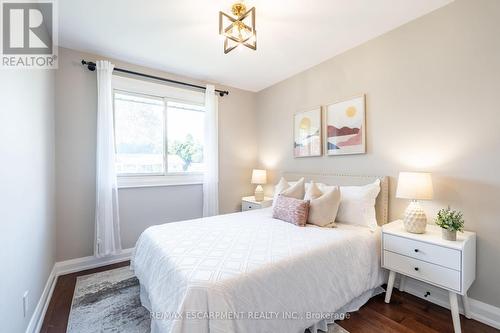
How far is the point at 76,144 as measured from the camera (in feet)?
8.93

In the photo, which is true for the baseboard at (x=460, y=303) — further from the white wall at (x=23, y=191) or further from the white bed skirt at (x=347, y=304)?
the white wall at (x=23, y=191)

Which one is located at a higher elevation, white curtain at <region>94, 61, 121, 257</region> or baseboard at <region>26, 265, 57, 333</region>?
white curtain at <region>94, 61, 121, 257</region>

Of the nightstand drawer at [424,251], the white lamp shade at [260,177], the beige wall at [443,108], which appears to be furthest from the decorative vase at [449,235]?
the white lamp shade at [260,177]

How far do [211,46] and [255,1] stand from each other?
91cm

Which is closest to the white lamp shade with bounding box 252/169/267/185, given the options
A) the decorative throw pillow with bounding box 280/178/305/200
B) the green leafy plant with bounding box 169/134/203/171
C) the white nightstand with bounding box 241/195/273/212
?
the white nightstand with bounding box 241/195/273/212

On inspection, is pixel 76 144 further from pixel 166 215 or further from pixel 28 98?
pixel 166 215

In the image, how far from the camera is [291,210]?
2348 millimetres

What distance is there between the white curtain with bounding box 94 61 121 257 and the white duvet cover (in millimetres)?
983

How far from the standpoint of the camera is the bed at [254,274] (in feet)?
3.96

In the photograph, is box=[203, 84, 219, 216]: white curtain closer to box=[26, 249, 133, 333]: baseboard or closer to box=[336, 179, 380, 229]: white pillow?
box=[26, 249, 133, 333]: baseboard

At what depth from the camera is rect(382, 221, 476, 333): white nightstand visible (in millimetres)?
1603

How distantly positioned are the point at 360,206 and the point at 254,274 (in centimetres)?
150

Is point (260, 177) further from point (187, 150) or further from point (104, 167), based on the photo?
point (104, 167)


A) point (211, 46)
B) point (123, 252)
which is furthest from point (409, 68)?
point (123, 252)
